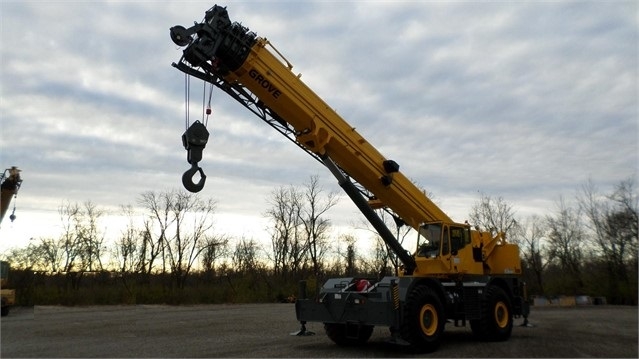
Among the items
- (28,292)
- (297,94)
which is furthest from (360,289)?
(28,292)

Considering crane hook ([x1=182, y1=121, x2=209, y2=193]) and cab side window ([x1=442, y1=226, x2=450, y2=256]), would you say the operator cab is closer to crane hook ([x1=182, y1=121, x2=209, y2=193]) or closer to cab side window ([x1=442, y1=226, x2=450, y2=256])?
cab side window ([x1=442, y1=226, x2=450, y2=256])

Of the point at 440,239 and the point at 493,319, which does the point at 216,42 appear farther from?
the point at 493,319

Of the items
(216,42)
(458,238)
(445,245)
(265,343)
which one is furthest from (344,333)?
(216,42)

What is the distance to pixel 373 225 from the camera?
41.5 ft

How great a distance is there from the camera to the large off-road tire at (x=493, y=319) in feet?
43.4

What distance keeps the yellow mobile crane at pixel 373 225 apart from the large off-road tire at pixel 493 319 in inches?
1.0

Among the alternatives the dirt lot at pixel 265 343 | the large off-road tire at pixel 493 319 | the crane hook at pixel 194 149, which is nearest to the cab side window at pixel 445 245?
the large off-road tire at pixel 493 319

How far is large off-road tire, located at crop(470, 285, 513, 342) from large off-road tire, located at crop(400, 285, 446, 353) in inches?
73.2

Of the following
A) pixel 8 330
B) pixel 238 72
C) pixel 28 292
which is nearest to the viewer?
pixel 238 72

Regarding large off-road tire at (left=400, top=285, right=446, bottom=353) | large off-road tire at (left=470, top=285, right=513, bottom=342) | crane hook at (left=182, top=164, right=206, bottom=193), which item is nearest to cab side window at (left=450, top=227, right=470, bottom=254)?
large off-road tire at (left=470, top=285, right=513, bottom=342)

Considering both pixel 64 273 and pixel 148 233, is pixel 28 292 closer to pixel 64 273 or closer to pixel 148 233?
pixel 64 273

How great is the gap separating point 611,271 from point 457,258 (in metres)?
33.7

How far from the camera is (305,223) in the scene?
186 ft

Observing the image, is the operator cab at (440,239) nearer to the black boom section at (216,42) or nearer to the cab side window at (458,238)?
the cab side window at (458,238)
